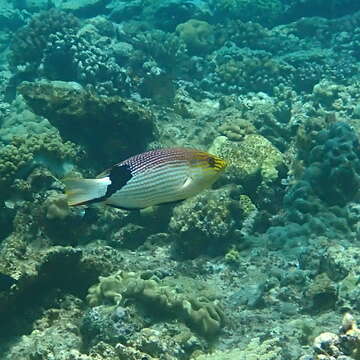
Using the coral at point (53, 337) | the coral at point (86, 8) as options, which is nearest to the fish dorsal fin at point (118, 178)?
the coral at point (53, 337)

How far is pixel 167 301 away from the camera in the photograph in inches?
181

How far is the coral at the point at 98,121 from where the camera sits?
759 centimetres

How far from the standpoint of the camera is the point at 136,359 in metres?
3.76

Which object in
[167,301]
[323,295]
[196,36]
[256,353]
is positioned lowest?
[323,295]

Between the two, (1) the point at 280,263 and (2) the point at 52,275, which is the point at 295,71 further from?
(2) the point at 52,275

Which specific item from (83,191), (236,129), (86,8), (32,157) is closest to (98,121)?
(32,157)

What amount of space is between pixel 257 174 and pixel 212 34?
34.8ft

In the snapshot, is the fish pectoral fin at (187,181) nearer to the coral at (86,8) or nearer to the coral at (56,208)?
the coral at (56,208)

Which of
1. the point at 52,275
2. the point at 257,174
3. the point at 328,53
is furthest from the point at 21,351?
the point at 328,53

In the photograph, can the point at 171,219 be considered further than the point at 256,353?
Yes

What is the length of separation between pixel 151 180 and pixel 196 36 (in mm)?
13929

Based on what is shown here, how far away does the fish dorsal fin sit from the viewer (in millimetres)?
3039

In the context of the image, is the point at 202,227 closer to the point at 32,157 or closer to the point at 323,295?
the point at 323,295

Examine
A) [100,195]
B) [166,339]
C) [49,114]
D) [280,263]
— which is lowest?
[280,263]
